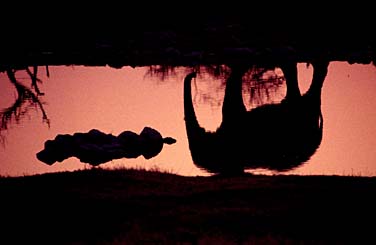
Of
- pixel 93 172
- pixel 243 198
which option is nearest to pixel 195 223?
pixel 243 198

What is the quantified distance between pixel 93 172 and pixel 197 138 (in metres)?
1.31

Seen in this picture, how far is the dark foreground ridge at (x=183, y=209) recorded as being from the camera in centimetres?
306

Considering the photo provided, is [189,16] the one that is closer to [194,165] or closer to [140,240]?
[194,165]

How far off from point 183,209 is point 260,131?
7.35ft

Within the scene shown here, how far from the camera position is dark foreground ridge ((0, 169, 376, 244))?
306 cm

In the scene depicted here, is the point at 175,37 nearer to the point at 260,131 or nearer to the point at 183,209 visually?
the point at 260,131

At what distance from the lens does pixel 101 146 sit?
5.20 m

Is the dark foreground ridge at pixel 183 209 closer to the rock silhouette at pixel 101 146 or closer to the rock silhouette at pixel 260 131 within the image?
the rock silhouette at pixel 101 146

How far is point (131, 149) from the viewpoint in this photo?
17.6 ft

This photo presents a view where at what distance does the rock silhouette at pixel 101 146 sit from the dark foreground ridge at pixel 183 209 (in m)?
0.45

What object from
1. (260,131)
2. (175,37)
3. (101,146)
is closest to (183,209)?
(101,146)

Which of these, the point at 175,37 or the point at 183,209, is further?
the point at 175,37

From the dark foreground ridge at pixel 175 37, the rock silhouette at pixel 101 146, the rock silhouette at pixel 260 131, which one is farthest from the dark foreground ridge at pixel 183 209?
the dark foreground ridge at pixel 175 37

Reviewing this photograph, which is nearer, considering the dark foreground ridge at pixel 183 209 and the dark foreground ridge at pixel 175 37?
the dark foreground ridge at pixel 183 209
